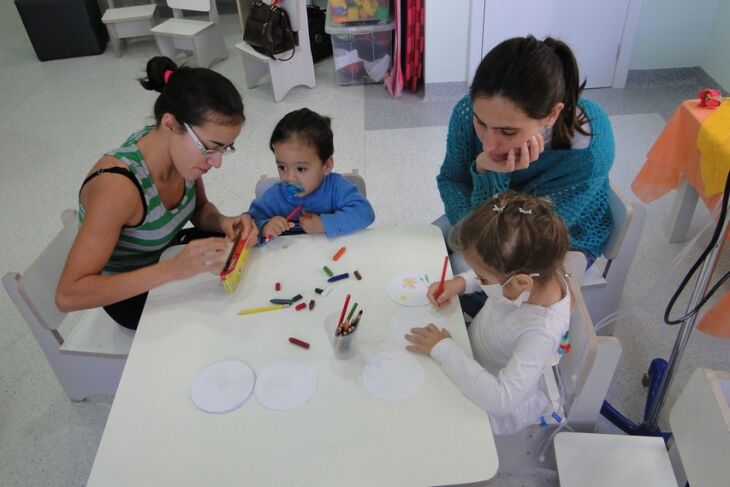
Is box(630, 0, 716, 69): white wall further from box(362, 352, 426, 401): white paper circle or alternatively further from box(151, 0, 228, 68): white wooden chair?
box(362, 352, 426, 401): white paper circle

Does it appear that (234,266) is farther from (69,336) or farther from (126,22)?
(126,22)

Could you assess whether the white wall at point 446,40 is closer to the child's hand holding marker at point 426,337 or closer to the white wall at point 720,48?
the white wall at point 720,48

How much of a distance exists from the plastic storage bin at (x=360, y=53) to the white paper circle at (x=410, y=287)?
8.57 ft

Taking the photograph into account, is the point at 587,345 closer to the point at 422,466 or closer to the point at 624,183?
the point at 422,466

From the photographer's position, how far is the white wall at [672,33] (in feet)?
10.6

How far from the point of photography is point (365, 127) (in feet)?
10.8

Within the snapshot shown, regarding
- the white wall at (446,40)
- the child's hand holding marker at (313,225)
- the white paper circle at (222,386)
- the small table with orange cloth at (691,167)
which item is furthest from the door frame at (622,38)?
the white paper circle at (222,386)

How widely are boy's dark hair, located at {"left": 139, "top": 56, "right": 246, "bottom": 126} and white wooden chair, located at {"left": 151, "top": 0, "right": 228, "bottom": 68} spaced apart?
2.83 meters

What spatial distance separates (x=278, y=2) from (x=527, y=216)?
110 inches

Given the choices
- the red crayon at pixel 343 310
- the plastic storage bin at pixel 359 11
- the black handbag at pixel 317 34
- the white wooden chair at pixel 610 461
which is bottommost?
the white wooden chair at pixel 610 461

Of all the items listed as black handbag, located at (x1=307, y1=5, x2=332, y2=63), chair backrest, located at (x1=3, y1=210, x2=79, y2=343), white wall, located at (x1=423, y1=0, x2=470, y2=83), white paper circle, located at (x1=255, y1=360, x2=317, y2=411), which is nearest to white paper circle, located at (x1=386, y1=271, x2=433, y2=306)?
white paper circle, located at (x1=255, y1=360, x2=317, y2=411)

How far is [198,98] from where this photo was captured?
1296mm

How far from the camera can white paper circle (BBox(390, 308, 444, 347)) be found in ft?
3.73

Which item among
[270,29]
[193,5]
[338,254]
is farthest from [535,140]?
[193,5]
